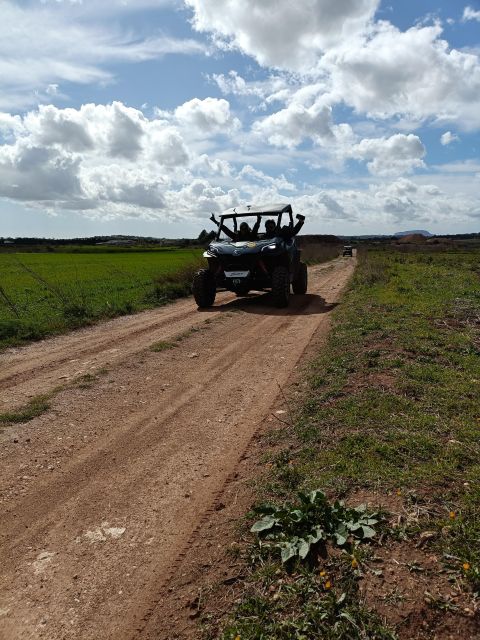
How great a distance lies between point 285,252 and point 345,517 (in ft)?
32.5

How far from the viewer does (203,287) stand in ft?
41.2

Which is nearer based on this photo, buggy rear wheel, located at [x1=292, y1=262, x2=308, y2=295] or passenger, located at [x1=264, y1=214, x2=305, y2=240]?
passenger, located at [x1=264, y1=214, x2=305, y2=240]

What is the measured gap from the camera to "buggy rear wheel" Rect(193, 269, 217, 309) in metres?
12.6

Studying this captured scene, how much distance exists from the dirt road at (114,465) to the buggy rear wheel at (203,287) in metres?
4.03

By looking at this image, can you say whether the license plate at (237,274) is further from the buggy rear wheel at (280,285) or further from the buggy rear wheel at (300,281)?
the buggy rear wheel at (300,281)

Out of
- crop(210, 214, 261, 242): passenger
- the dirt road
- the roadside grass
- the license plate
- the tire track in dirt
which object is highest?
crop(210, 214, 261, 242): passenger

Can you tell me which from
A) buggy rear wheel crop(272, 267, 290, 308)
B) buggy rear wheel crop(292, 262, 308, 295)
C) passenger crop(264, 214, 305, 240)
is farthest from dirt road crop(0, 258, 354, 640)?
buggy rear wheel crop(292, 262, 308, 295)

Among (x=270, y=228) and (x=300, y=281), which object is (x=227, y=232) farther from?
(x=300, y=281)

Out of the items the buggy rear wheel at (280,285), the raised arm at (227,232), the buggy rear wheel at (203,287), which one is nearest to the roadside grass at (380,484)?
the buggy rear wheel at (280,285)

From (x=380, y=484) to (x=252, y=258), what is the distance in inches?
361

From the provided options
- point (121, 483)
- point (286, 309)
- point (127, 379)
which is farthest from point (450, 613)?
point (286, 309)

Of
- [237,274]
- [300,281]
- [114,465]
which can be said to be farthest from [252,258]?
[114,465]

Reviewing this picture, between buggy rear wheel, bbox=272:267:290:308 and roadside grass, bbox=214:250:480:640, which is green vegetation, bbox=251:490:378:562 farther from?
buggy rear wheel, bbox=272:267:290:308

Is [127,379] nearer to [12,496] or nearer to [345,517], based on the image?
[12,496]
